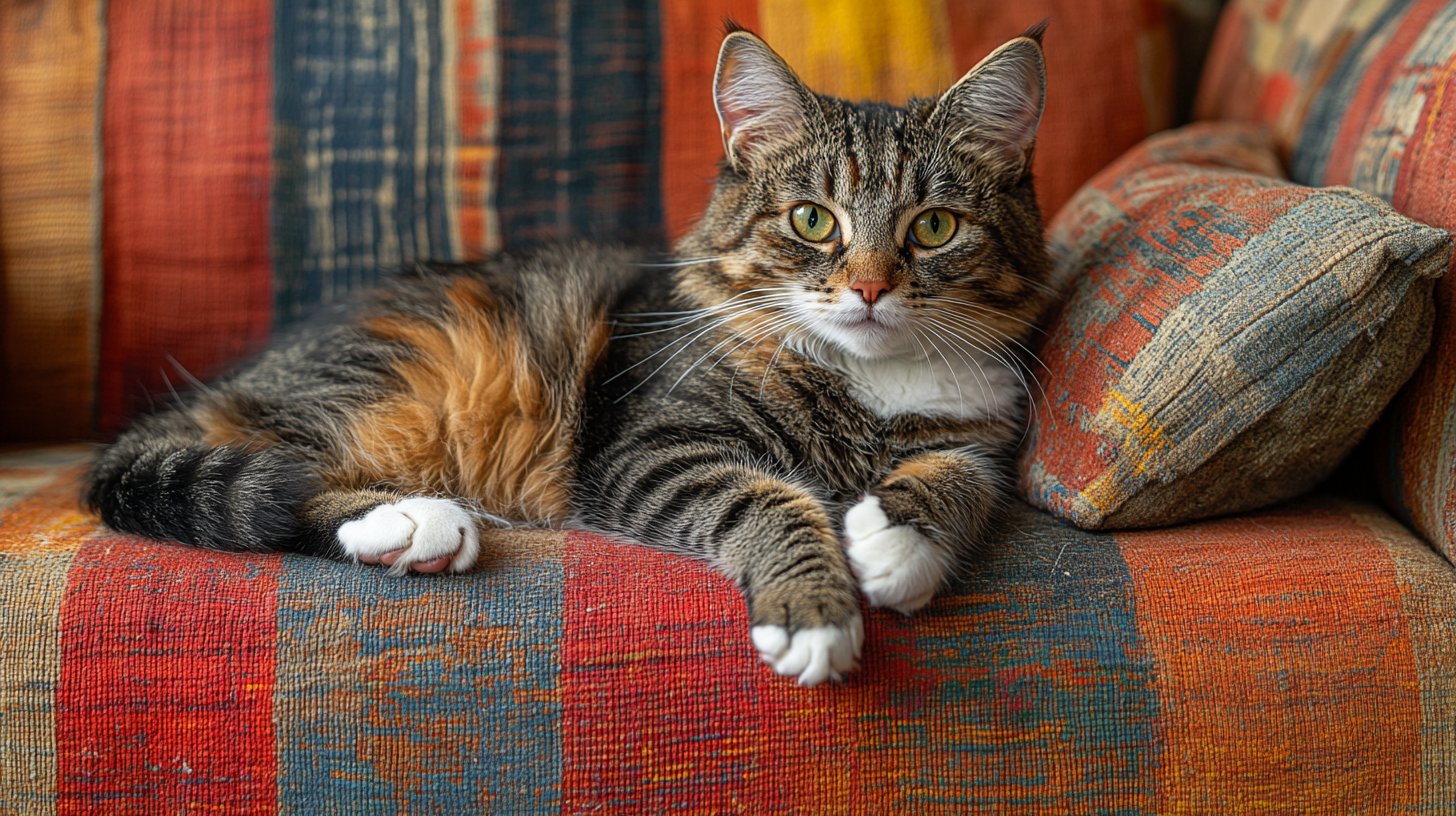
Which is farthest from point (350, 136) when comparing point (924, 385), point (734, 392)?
point (924, 385)

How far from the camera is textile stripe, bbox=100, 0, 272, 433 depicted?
191 centimetres

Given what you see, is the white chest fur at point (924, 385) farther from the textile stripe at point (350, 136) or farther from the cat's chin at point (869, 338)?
the textile stripe at point (350, 136)

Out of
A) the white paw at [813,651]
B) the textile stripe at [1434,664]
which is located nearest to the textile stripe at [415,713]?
the white paw at [813,651]

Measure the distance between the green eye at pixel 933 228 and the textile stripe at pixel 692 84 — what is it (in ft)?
2.53

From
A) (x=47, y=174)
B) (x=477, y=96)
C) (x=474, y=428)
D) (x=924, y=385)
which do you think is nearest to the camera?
(x=924, y=385)

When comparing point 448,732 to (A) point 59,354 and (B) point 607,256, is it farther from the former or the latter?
(A) point 59,354

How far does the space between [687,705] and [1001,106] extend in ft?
3.42

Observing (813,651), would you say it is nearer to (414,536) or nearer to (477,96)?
(414,536)

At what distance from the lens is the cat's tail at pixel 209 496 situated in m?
1.23

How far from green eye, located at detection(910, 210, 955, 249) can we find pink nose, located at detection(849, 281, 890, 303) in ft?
0.48

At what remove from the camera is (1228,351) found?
1.17 metres

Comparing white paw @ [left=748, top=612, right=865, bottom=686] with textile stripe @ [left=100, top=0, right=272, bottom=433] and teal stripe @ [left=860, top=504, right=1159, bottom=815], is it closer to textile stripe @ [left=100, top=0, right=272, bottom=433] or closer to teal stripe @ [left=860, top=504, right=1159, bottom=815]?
teal stripe @ [left=860, top=504, right=1159, bottom=815]

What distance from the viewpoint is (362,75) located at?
6.43ft

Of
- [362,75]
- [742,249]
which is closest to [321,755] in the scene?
[742,249]
